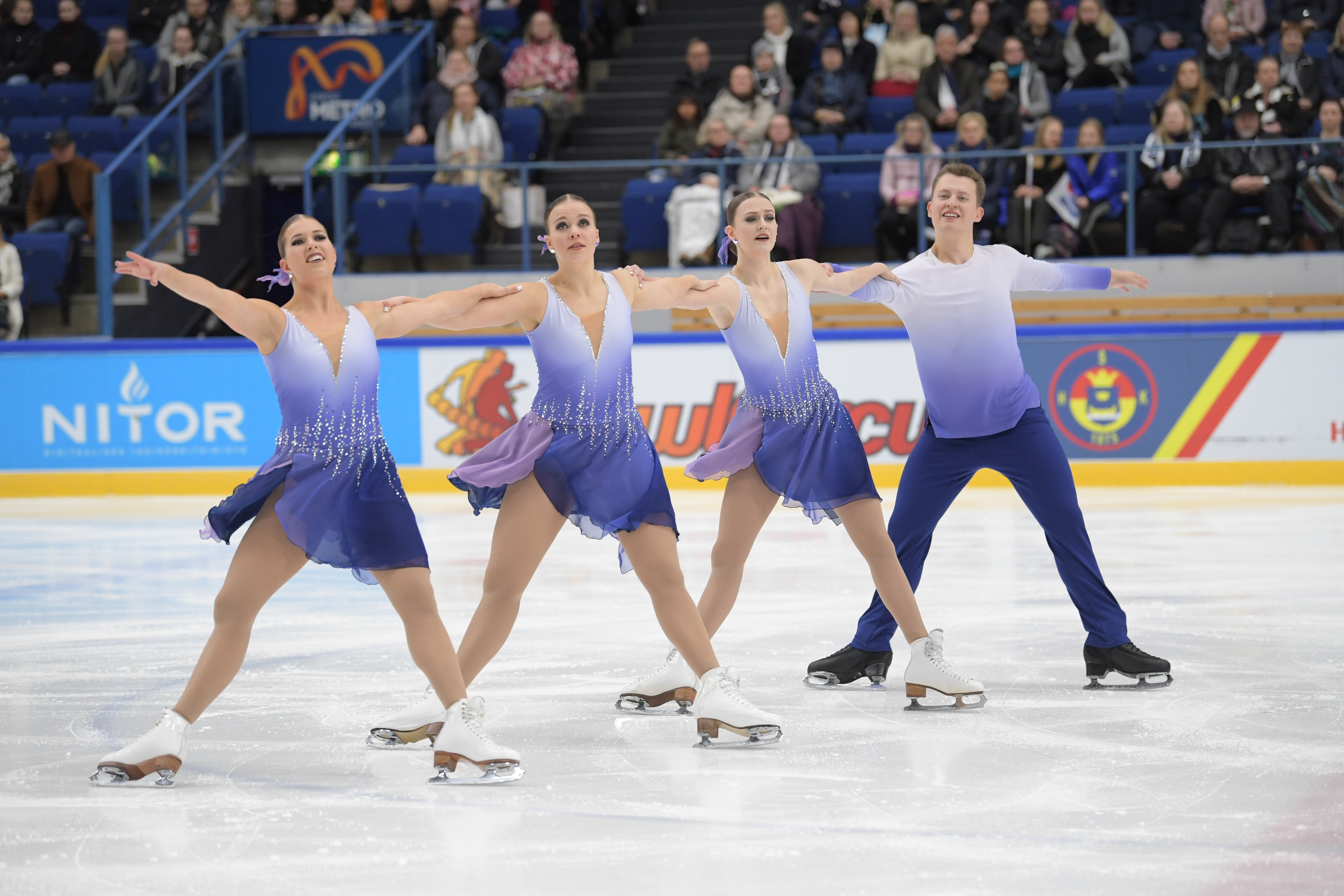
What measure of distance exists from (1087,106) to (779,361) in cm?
913

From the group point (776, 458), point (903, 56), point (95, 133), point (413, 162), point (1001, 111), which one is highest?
point (903, 56)

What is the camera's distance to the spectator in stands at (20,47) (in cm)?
1543

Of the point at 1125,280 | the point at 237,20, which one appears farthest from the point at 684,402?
the point at 237,20

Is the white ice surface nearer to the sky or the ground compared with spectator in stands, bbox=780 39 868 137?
nearer to the ground

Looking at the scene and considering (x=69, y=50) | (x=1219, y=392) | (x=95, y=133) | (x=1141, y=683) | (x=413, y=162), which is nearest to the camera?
(x=1141, y=683)

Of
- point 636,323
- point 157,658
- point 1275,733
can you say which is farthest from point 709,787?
point 636,323

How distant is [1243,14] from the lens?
42.1 ft

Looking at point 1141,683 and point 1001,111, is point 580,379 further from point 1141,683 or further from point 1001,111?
point 1001,111

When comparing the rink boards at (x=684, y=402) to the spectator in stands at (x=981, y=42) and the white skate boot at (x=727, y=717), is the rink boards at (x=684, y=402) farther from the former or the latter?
the white skate boot at (x=727, y=717)

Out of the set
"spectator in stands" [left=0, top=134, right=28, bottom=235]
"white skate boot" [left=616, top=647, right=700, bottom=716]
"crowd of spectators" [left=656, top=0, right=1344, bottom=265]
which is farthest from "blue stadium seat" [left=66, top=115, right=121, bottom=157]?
"white skate boot" [left=616, top=647, right=700, bottom=716]

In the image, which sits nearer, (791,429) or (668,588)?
(668,588)

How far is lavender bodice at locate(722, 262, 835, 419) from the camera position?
4.48 metres

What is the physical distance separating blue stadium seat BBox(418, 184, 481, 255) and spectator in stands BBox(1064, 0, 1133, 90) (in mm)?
4939

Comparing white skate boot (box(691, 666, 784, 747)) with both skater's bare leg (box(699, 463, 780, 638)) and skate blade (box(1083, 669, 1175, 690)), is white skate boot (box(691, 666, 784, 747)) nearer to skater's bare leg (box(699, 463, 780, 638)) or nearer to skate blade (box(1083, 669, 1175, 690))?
skater's bare leg (box(699, 463, 780, 638))
